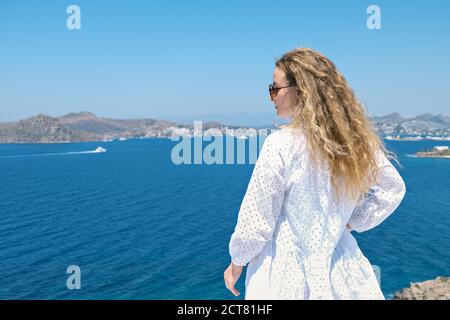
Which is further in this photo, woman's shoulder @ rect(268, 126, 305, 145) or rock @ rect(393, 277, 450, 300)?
rock @ rect(393, 277, 450, 300)

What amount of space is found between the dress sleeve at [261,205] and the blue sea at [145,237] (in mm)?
23794

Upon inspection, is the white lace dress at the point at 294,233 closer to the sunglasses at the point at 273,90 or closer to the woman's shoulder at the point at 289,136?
the woman's shoulder at the point at 289,136

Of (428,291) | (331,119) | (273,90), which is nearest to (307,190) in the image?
(331,119)

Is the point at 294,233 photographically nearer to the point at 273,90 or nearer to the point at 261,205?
the point at 261,205

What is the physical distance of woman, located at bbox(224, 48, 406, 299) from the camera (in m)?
1.63

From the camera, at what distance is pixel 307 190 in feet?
5.51

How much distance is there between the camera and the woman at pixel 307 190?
1627 millimetres

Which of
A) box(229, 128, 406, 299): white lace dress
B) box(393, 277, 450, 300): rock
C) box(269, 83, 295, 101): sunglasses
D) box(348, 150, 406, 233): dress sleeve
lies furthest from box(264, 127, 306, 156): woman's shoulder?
box(393, 277, 450, 300): rock

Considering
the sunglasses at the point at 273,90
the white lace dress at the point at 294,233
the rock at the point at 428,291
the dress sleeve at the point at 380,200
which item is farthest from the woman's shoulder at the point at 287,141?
the rock at the point at 428,291

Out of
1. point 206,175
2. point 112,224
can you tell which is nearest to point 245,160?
point 206,175

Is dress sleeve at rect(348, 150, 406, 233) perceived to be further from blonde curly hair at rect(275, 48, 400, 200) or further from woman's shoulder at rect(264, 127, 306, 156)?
woman's shoulder at rect(264, 127, 306, 156)

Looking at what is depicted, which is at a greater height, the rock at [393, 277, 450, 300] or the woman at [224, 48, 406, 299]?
the woman at [224, 48, 406, 299]

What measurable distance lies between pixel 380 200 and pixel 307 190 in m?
0.48
